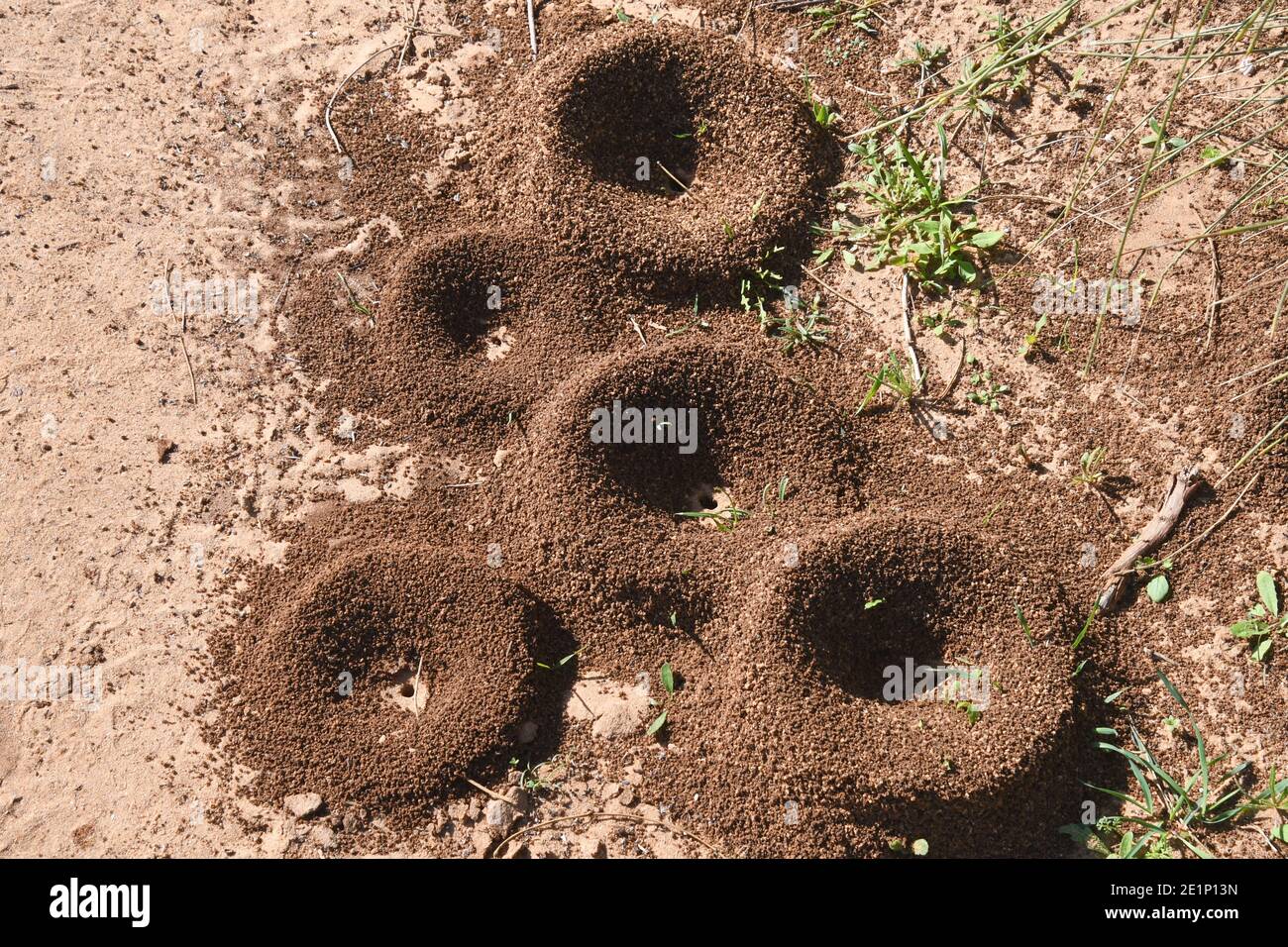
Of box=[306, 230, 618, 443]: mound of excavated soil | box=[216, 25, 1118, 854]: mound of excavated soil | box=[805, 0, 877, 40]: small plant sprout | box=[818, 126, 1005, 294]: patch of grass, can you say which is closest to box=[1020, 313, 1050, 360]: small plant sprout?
box=[818, 126, 1005, 294]: patch of grass

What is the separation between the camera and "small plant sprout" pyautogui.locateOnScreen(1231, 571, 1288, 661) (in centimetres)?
323

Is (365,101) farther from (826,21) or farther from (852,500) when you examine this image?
(852,500)

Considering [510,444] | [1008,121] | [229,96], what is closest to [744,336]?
[510,444]

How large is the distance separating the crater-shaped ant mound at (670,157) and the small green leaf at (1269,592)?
213cm

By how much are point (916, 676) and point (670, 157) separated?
233 centimetres

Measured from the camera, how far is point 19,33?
4352 millimetres

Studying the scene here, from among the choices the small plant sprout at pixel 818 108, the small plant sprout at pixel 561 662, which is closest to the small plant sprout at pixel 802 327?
the small plant sprout at pixel 818 108

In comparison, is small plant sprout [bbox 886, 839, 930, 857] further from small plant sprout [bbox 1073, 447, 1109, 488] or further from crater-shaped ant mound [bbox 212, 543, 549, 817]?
small plant sprout [bbox 1073, 447, 1109, 488]

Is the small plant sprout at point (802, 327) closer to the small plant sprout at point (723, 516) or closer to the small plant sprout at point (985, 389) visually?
the small plant sprout at point (985, 389)

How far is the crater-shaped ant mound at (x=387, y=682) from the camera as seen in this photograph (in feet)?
10.5

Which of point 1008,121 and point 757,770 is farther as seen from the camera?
point 1008,121

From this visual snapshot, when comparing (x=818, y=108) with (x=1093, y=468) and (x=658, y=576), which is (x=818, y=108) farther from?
(x=658, y=576)

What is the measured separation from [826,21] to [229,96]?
2.68 meters

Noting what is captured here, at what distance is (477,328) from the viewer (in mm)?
3717
